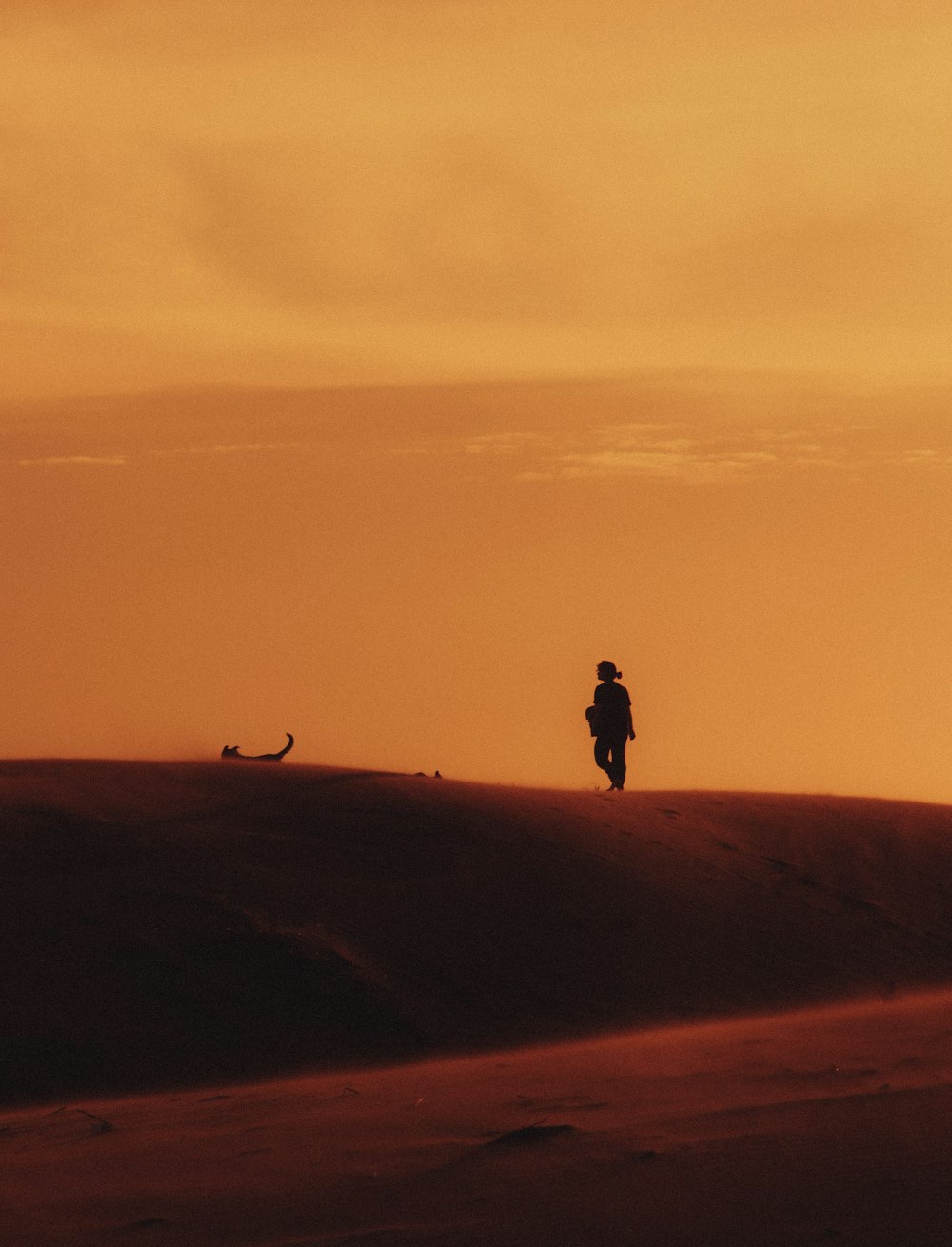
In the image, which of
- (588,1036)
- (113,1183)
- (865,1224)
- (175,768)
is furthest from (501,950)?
(865,1224)

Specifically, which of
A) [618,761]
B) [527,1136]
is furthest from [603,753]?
[527,1136]

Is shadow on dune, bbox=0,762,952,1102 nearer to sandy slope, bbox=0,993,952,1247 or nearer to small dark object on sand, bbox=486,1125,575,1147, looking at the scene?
sandy slope, bbox=0,993,952,1247

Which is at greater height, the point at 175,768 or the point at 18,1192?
the point at 175,768

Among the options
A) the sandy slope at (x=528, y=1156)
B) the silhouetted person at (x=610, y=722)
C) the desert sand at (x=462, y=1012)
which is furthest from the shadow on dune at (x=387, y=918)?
the silhouetted person at (x=610, y=722)

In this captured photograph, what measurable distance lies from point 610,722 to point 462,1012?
7.66 meters

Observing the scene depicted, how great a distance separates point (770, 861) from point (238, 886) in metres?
4.85

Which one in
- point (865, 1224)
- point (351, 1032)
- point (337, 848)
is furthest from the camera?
point (337, 848)

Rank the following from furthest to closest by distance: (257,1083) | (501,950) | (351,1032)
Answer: (501,950), (351,1032), (257,1083)

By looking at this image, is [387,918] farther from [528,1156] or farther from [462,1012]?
[528,1156]

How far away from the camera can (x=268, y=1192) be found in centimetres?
657

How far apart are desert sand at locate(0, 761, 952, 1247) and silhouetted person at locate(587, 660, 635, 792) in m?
1.76

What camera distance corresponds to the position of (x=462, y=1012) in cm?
1136

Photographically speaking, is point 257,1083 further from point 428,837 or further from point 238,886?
point 428,837

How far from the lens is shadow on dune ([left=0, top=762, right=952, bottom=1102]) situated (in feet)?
35.3
